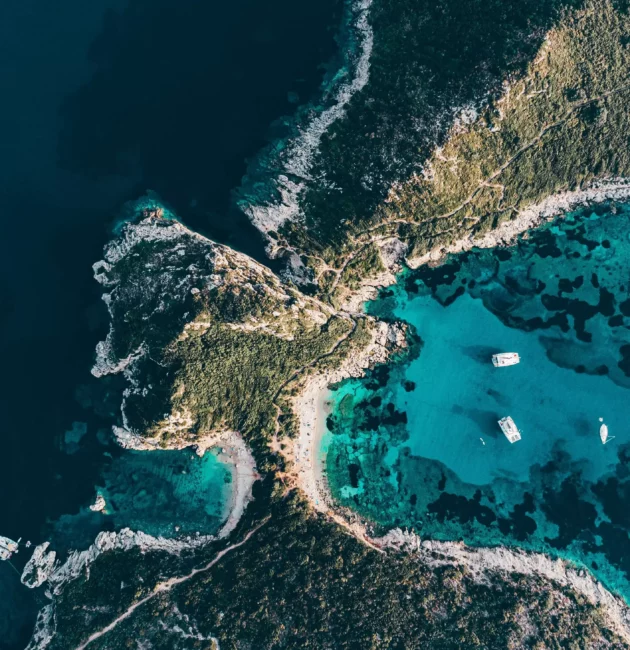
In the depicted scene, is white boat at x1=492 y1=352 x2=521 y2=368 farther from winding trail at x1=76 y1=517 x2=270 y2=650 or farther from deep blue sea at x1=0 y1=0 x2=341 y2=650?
winding trail at x1=76 y1=517 x2=270 y2=650

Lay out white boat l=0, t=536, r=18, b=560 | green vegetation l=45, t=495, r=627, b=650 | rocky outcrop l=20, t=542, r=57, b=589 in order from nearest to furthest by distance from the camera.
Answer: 1. green vegetation l=45, t=495, r=627, b=650
2. rocky outcrop l=20, t=542, r=57, b=589
3. white boat l=0, t=536, r=18, b=560

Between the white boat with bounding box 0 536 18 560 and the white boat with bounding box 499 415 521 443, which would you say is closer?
the white boat with bounding box 499 415 521 443

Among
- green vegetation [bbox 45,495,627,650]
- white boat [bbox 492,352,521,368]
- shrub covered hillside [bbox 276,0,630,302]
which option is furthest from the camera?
white boat [bbox 492,352,521,368]

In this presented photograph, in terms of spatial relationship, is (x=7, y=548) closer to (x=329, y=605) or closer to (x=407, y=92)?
(x=329, y=605)

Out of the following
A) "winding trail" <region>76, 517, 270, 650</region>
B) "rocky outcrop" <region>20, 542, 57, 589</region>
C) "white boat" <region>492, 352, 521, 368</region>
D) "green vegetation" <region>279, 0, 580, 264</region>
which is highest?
"green vegetation" <region>279, 0, 580, 264</region>

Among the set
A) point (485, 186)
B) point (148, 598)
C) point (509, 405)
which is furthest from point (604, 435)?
point (148, 598)

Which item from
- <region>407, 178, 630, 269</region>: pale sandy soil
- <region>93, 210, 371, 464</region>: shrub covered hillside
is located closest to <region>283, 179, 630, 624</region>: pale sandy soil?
<region>407, 178, 630, 269</region>: pale sandy soil

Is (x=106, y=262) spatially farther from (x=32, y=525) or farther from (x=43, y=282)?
(x=32, y=525)
